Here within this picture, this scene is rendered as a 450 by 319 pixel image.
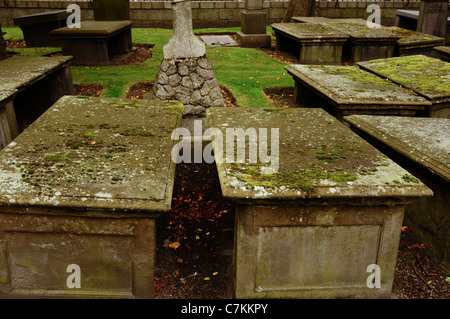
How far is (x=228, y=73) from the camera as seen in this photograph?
7.05m

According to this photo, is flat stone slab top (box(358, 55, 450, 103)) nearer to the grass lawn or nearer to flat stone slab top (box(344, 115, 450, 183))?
flat stone slab top (box(344, 115, 450, 183))

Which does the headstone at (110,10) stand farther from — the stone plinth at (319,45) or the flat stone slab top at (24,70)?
the flat stone slab top at (24,70)

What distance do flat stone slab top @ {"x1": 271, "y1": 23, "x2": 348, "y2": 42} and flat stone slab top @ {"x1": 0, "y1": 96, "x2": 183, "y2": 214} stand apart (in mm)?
5004

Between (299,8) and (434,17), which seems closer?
(434,17)

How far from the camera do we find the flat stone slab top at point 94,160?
6.57 feet

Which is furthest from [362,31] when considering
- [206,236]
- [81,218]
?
[81,218]

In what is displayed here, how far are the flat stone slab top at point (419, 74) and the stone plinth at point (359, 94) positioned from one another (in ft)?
0.42

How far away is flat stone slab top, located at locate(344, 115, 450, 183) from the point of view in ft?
8.65

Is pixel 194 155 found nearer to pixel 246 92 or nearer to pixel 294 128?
pixel 294 128

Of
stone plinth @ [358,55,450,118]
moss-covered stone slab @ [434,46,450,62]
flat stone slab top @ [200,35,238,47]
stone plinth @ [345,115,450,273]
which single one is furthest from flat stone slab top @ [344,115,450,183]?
flat stone slab top @ [200,35,238,47]

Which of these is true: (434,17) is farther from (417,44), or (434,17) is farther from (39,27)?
(39,27)

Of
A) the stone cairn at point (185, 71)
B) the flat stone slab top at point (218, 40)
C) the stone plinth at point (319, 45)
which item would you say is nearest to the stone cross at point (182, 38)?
the stone cairn at point (185, 71)

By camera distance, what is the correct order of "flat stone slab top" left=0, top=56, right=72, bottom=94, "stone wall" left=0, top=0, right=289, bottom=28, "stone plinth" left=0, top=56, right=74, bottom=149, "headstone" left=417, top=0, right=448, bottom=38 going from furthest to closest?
"stone wall" left=0, top=0, right=289, bottom=28 < "headstone" left=417, top=0, right=448, bottom=38 < "flat stone slab top" left=0, top=56, right=72, bottom=94 < "stone plinth" left=0, top=56, right=74, bottom=149

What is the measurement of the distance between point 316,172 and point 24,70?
3585 millimetres
